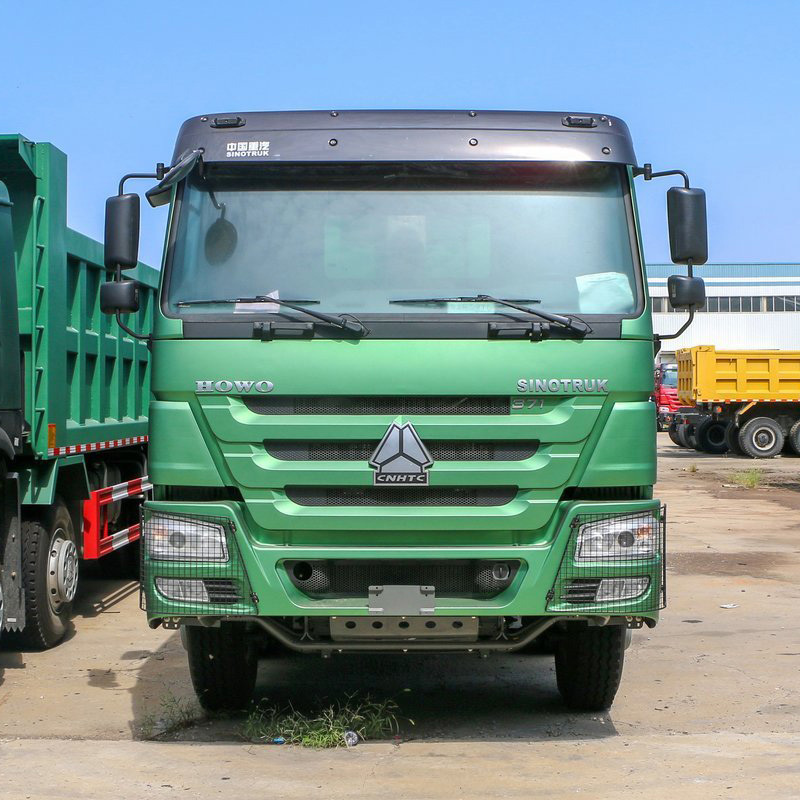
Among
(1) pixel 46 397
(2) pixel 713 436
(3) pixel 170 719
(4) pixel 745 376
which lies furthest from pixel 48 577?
(2) pixel 713 436

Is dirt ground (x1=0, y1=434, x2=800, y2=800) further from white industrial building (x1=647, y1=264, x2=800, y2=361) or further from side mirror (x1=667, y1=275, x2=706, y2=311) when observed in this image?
white industrial building (x1=647, y1=264, x2=800, y2=361)


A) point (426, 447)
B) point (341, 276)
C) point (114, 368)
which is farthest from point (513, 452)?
point (114, 368)

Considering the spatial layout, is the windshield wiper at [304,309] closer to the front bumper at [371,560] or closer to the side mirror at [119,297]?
the side mirror at [119,297]

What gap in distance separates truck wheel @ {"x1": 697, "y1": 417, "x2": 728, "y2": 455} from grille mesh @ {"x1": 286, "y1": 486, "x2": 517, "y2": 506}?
2671 cm

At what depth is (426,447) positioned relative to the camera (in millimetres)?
5344

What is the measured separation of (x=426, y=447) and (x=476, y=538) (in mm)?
448

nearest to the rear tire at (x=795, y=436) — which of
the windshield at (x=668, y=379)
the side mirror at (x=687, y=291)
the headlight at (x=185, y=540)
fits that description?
the windshield at (x=668, y=379)

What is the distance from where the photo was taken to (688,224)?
573 cm

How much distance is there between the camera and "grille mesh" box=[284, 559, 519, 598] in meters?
5.41

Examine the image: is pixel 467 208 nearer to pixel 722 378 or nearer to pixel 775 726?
pixel 775 726

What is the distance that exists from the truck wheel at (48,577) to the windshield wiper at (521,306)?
3445 millimetres

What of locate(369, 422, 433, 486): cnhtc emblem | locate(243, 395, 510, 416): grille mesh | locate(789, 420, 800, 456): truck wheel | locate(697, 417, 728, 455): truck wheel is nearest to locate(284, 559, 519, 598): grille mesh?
locate(369, 422, 433, 486): cnhtc emblem

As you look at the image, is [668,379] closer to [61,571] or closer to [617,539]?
[61,571]

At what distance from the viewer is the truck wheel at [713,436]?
103 ft
